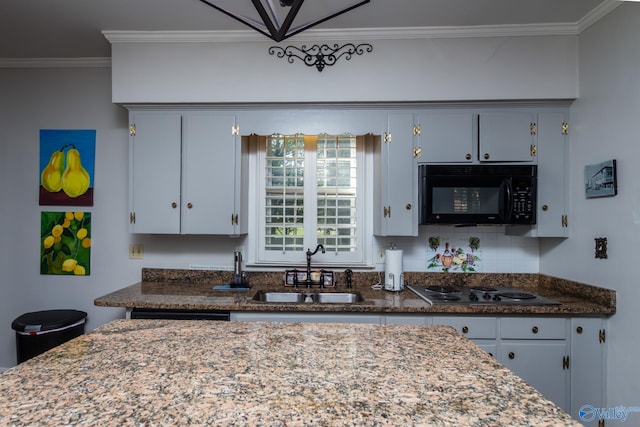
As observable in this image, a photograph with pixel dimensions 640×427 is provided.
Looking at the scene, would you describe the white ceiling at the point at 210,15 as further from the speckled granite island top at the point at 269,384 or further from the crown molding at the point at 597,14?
the speckled granite island top at the point at 269,384

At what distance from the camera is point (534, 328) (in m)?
2.21

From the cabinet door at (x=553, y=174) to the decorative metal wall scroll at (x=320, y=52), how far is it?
53.9 inches

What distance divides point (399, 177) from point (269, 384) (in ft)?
6.33

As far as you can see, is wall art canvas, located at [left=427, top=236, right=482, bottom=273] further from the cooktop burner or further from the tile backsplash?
the cooktop burner

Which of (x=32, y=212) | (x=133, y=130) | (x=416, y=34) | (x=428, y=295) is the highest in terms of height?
(x=416, y=34)

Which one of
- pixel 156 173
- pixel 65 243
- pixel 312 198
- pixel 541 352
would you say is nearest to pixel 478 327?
pixel 541 352

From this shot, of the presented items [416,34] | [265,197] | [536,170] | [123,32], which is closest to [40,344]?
[265,197]

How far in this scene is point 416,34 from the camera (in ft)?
8.26

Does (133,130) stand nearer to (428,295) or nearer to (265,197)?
(265,197)

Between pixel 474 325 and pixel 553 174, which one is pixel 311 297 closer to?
pixel 474 325

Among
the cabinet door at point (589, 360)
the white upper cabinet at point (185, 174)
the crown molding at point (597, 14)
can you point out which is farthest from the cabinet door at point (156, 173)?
the crown molding at point (597, 14)

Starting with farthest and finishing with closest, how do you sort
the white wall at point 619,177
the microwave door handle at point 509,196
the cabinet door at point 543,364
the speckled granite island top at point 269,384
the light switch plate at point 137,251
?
the light switch plate at point 137,251 < the microwave door handle at point 509,196 < the cabinet door at point 543,364 < the white wall at point 619,177 < the speckled granite island top at point 269,384

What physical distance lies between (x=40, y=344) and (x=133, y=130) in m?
1.60

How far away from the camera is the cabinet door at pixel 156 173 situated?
264cm
